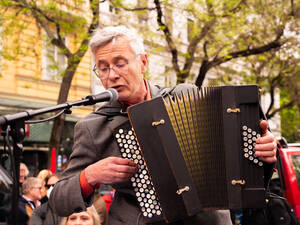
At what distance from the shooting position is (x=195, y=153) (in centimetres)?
261

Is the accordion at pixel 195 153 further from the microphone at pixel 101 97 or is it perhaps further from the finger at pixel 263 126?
the microphone at pixel 101 97

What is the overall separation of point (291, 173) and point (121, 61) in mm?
4787

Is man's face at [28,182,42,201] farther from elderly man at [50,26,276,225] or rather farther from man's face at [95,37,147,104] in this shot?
man's face at [95,37,147,104]

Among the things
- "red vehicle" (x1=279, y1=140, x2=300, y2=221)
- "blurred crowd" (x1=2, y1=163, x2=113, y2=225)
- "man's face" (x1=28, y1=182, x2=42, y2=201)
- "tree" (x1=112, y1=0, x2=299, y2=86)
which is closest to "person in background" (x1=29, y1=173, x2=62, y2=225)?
"blurred crowd" (x1=2, y1=163, x2=113, y2=225)

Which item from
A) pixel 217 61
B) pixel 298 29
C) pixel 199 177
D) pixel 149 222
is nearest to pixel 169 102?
pixel 199 177

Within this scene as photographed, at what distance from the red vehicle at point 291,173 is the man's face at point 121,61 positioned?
452 centimetres

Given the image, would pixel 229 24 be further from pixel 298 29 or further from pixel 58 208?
pixel 58 208

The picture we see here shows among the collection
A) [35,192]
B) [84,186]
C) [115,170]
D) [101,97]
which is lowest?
[35,192]

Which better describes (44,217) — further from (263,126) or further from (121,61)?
(263,126)

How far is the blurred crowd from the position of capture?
17.0 ft

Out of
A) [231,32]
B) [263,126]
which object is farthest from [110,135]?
[231,32]

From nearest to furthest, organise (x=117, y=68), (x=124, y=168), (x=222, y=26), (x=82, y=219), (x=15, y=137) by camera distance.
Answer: (x=15, y=137), (x=124, y=168), (x=117, y=68), (x=82, y=219), (x=222, y=26)

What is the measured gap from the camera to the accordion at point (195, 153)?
2545 mm

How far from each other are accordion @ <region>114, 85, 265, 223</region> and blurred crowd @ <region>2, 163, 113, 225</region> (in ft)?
4.32
